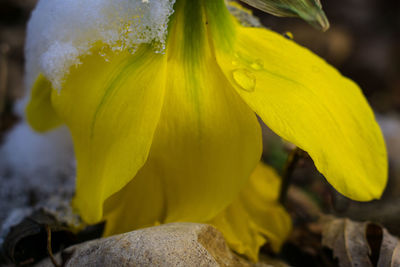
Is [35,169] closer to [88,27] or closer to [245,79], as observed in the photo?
[88,27]

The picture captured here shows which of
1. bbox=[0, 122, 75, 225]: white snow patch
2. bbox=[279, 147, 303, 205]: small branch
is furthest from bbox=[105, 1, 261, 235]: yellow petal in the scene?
bbox=[0, 122, 75, 225]: white snow patch

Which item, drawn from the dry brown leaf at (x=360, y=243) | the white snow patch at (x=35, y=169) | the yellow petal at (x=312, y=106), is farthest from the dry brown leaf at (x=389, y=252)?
the white snow patch at (x=35, y=169)

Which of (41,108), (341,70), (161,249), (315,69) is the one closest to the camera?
(161,249)

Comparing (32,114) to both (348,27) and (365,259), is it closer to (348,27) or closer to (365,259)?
(365,259)

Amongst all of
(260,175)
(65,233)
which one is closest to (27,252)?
(65,233)

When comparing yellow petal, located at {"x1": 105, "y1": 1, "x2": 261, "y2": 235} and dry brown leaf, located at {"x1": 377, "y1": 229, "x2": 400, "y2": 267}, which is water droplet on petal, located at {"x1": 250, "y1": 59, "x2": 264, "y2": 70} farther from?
dry brown leaf, located at {"x1": 377, "y1": 229, "x2": 400, "y2": 267}

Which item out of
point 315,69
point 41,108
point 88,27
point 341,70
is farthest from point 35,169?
point 341,70

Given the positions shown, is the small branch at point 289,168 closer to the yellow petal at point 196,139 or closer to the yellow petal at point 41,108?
the yellow petal at point 196,139
